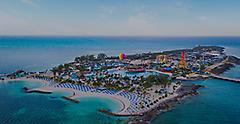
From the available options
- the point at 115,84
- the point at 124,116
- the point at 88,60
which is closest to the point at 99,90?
the point at 115,84

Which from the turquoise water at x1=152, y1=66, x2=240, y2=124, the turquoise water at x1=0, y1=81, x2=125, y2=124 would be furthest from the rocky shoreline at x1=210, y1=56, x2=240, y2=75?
the turquoise water at x1=0, y1=81, x2=125, y2=124

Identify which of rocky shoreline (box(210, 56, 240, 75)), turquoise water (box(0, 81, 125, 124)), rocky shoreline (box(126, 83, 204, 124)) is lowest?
turquoise water (box(0, 81, 125, 124))

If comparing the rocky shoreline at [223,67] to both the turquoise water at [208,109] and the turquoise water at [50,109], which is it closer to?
the turquoise water at [208,109]

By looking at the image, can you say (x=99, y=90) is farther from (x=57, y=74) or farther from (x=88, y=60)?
(x=88, y=60)

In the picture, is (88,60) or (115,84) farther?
(88,60)

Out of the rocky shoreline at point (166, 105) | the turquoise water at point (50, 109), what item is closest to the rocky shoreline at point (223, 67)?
the rocky shoreline at point (166, 105)

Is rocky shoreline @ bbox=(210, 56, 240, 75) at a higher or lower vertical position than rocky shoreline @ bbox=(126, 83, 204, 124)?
higher

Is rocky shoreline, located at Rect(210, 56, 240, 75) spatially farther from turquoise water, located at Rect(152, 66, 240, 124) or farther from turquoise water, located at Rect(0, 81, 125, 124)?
turquoise water, located at Rect(0, 81, 125, 124)

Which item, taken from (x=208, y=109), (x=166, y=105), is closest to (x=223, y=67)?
(x=208, y=109)
